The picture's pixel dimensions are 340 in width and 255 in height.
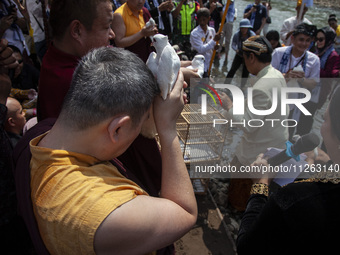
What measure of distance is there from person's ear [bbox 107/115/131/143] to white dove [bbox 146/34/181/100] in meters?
0.24

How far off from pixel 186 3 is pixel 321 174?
702cm

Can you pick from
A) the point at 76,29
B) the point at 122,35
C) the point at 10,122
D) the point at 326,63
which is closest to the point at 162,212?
the point at 76,29

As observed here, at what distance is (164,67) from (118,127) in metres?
0.36

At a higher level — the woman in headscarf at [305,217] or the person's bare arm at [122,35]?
the person's bare arm at [122,35]

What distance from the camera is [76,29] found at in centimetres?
153

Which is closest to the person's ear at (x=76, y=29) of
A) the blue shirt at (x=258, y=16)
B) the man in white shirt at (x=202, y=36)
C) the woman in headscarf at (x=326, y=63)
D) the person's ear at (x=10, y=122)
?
the person's ear at (x=10, y=122)

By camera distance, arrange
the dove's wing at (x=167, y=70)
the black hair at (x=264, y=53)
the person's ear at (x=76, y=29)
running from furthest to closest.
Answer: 1. the black hair at (x=264, y=53)
2. the person's ear at (x=76, y=29)
3. the dove's wing at (x=167, y=70)

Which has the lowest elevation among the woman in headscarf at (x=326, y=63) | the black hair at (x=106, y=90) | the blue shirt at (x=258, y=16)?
the woman in headscarf at (x=326, y=63)

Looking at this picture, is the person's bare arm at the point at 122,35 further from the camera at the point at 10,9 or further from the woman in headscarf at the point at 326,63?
the woman in headscarf at the point at 326,63

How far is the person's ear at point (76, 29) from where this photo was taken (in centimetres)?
151

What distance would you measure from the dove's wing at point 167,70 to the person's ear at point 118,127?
24cm

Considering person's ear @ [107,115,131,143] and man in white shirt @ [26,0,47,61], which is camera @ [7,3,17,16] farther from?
person's ear @ [107,115,131,143]

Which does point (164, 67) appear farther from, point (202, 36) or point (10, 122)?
point (202, 36)

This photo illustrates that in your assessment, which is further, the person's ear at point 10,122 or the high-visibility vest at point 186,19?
the high-visibility vest at point 186,19
